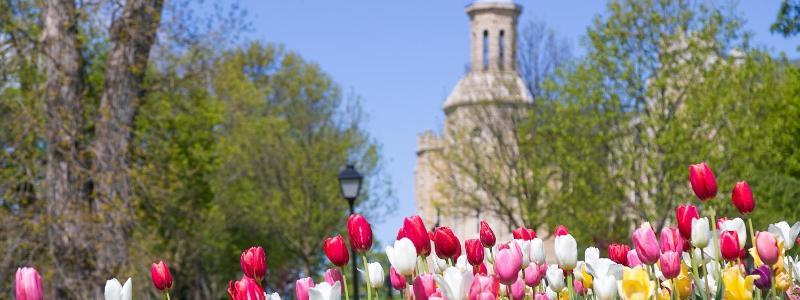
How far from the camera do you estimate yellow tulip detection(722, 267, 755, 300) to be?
3.87m

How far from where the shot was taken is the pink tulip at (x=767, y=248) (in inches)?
164

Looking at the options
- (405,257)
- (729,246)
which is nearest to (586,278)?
(729,246)

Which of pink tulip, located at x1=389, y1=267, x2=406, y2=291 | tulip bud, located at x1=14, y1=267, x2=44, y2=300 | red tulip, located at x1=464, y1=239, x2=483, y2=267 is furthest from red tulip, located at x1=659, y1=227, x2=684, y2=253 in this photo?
tulip bud, located at x1=14, y1=267, x2=44, y2=300

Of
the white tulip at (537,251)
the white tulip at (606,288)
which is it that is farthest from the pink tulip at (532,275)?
the white tulip at (606,288)

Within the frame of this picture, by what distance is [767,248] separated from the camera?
13.7 ft

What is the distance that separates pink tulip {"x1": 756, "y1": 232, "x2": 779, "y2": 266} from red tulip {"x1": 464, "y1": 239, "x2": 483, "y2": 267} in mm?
946

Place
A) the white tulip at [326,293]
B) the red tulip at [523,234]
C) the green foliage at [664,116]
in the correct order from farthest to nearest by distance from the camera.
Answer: the green foliage at [664,116] < the red tulip at [523,234] < the white tulip at [326,293]

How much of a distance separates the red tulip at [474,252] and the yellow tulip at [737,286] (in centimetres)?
90

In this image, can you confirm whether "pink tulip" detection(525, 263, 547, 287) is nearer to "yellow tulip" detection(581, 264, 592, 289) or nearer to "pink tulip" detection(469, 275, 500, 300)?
"yellow tulip" detection(581, 264, 592, 289)

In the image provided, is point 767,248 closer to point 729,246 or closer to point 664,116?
point 729,246

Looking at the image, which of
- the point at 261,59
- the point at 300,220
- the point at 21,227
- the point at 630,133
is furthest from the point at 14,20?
the point at 261,59

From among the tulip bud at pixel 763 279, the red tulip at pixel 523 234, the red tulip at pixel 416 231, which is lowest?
the tulip bud at pixel 763 279

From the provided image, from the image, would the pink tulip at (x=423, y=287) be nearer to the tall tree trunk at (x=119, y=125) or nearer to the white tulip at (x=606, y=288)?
the white tulip at (x=606, y=288)

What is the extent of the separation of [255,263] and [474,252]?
769 mm
